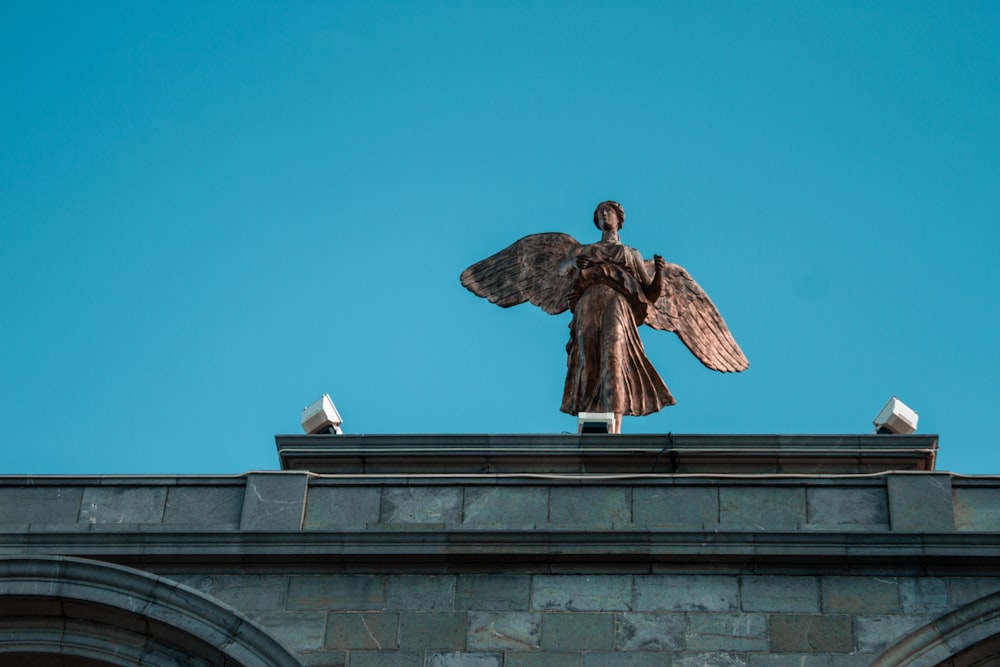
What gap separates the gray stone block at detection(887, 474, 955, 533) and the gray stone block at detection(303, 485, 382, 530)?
4553mm

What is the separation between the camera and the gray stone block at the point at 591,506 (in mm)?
18344

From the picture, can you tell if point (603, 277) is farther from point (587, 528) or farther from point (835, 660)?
point (835, 660)

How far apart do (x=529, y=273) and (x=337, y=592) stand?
278 inches

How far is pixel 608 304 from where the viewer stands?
2269cm

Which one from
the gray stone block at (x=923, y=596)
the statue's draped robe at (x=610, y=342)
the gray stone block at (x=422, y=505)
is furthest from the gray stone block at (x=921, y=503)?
the statue's draped robe at (x=610, y=342)

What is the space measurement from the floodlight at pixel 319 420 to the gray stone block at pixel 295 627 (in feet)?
8.74

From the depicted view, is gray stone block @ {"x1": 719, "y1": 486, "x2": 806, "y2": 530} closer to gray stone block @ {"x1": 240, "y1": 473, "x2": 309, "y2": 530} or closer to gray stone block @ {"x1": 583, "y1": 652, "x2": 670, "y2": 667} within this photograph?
gray stone block @ {"x1": 583, "y1": 652, "x2": 670, "y2": 667}

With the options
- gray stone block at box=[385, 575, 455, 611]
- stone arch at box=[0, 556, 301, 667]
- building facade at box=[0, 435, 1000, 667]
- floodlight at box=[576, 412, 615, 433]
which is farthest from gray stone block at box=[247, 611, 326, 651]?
floodlight at box=[576, 412, 615, 433]

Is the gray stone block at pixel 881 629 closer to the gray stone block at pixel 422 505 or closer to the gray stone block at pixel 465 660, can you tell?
the gray stone block at pixel 465 660

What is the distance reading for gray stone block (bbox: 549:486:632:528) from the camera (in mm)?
18344

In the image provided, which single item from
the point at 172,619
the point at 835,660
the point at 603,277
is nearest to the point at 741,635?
the point at 835,660

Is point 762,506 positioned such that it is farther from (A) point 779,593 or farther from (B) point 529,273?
(B) point 529,273

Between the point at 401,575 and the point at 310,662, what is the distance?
114 centimetres

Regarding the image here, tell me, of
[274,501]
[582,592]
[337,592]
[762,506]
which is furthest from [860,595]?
[274,501]
